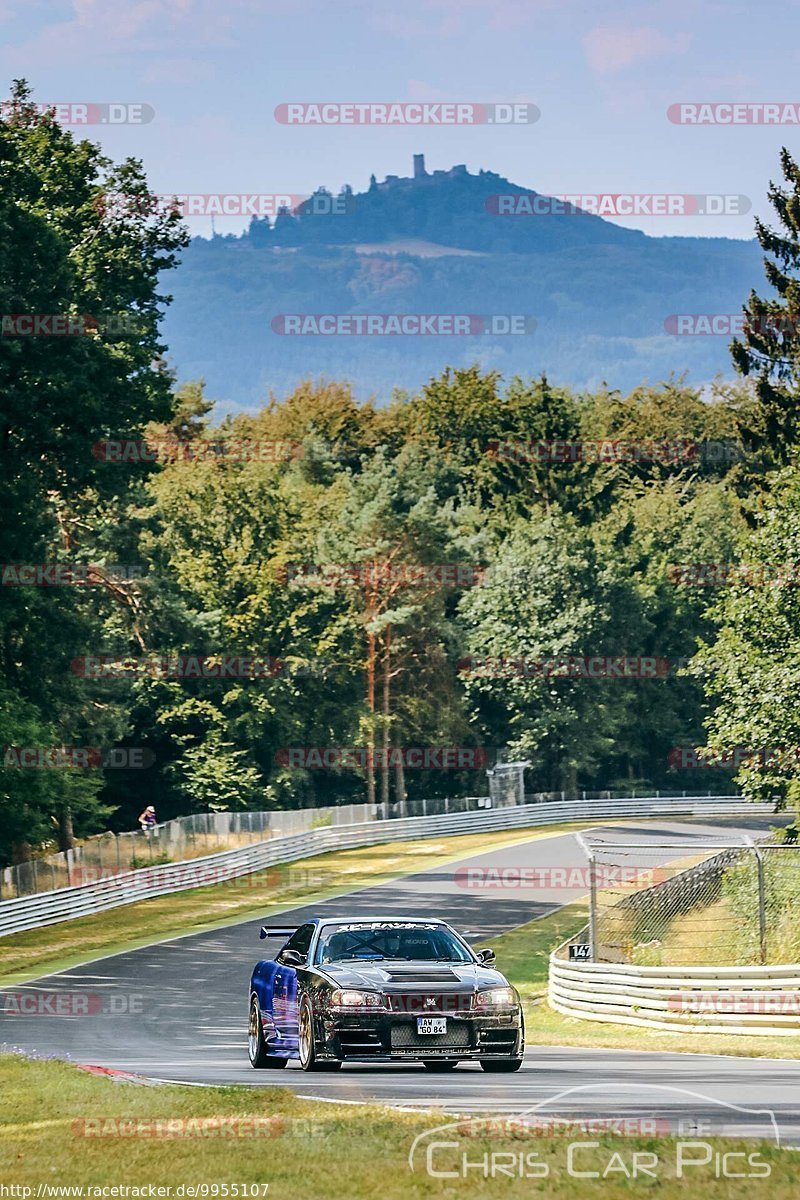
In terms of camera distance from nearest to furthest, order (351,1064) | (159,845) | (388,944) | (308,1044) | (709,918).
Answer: (308,1044) → (388,944) → (351,1064) → (709,918) → (159,845)

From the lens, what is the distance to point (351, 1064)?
1838 centimetres

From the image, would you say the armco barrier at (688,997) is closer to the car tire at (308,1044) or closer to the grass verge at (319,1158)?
the car tire at (308,1044)

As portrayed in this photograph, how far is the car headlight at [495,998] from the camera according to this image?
15828mm

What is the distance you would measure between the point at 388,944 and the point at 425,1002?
1.56m

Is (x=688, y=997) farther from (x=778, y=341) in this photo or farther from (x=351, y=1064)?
(x=778, y=341)

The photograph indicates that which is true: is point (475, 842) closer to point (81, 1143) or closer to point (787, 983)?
point (787, 983)

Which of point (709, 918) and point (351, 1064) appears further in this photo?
point (709, 918)

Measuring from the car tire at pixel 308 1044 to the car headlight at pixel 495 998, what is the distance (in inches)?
57.5

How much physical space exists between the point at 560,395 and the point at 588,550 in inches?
692

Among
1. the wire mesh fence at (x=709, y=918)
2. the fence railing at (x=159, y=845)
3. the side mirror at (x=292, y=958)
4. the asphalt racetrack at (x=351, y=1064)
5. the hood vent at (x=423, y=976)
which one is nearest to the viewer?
the asphalt racetrack at (x=351, y=1064)

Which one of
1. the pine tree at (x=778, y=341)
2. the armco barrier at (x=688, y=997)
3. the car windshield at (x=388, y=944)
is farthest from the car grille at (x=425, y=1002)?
the pine tree at (x=778, y=341)

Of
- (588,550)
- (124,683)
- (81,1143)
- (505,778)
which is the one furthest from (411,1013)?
(588,550)

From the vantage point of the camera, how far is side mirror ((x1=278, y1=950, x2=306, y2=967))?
17103 mm

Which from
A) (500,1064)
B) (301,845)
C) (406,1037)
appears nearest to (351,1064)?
(500,1064)
